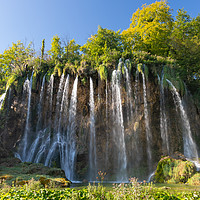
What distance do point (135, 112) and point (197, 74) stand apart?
966cm

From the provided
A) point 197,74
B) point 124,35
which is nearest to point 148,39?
point 124,35

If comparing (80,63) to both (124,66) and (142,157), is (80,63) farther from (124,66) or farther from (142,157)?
(142,157)

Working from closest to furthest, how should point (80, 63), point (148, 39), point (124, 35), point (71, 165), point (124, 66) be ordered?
point (71, 165) < point (124, 66) < point (80, 63) < point (148, 39) < point (124, 35)

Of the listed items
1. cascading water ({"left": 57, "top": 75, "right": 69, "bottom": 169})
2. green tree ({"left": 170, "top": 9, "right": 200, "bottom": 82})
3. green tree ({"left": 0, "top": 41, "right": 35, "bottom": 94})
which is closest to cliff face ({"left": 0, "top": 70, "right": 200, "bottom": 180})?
cascading water ({"left": 57, "top": 75, "right": 69, "bottom": 169})

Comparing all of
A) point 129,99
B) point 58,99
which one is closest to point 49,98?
point 58,99

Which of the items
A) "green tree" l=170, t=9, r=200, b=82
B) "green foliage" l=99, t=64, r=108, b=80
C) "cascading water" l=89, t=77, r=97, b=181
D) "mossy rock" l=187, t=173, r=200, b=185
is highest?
"green tree" l=170, t=9, r=200, b=82

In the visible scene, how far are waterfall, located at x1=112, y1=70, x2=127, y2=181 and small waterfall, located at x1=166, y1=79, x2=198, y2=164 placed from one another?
4942 mm

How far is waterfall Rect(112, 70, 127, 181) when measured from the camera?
16434mm

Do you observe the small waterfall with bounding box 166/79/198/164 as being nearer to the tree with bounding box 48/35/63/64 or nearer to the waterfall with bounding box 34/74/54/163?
the waterfall with bounding box 34/74/54/163

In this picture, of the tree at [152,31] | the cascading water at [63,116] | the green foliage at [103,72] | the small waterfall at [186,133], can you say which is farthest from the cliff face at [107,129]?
the tree at [152,31]

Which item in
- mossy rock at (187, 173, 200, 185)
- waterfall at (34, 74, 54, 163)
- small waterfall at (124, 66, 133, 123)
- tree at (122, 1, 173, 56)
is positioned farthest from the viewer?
tree at (122, 1, 173, 56)

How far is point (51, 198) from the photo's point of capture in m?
5.24

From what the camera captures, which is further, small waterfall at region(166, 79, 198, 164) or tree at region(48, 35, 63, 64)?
tree at region(48, 35, 63, 64)

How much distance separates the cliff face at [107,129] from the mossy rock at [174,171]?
146 inches
